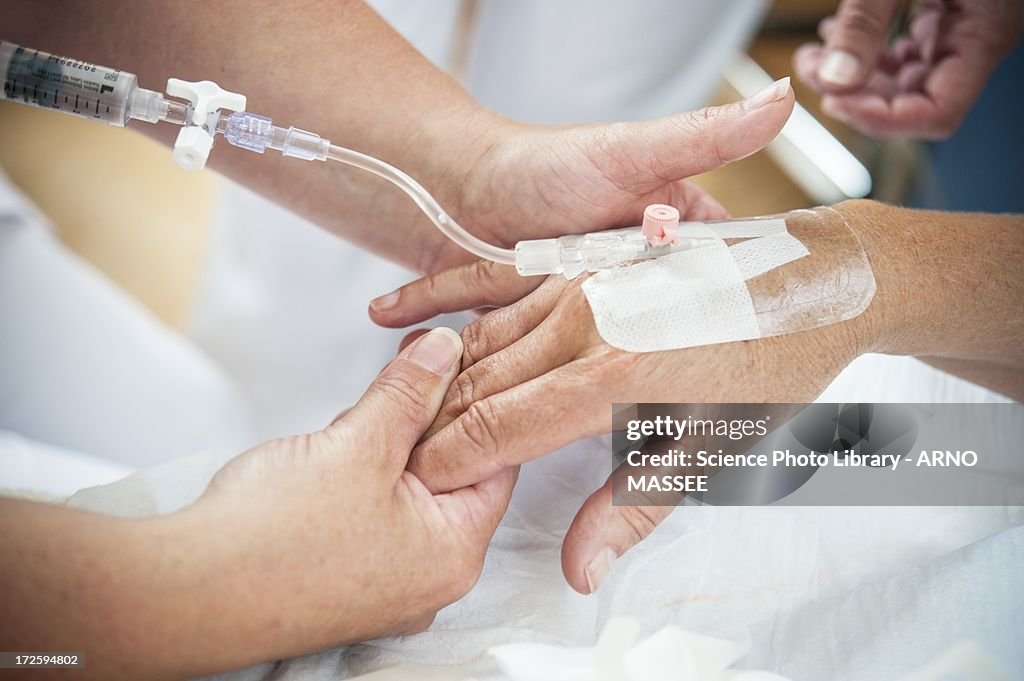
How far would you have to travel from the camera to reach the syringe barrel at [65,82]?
0.94m

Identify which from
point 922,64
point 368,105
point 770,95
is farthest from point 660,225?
point 922,64

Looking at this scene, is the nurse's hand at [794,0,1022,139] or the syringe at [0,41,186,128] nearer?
the syringe at [0,41,186,128]

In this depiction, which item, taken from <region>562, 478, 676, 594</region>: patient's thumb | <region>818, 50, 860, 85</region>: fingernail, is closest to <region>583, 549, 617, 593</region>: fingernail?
<region>562, 478, 676, 594</region>: patient's thumb

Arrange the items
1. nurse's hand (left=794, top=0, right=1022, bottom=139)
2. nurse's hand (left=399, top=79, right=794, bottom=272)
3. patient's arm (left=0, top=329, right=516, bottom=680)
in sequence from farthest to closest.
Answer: nurse's hand (left=794, top=0, right=1022, bottom=139) → nurse's hand (left=399, top=79, right=794, bottom=272) → patient's arm (left=0, top=329, right=516, bottom=680)

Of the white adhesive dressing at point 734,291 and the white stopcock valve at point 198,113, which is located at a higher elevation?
the white stopcock valve at point 198,113

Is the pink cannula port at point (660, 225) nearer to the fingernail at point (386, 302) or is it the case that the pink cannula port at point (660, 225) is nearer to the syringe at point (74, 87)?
the fingernail at point (386, 302)

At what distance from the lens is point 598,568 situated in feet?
2.90

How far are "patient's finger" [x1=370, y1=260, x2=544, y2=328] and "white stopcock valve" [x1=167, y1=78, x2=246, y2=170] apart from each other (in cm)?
35

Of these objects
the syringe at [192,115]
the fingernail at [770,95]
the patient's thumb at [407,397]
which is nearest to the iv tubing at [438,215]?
the syringe at [192,115]

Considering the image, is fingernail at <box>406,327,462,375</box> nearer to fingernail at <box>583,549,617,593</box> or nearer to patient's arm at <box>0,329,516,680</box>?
patient's arm at <box>0,329,516,680</box>

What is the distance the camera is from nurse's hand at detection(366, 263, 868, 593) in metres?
0.90

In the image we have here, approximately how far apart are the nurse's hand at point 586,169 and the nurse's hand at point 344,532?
361mm

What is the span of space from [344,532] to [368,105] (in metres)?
0.64

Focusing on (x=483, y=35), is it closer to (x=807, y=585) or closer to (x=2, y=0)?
(x=2, y=0)
